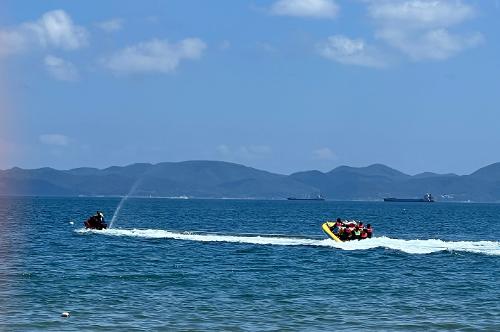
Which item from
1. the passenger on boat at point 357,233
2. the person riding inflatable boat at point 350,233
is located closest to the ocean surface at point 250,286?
the person riding inflatable boat at point 350,233

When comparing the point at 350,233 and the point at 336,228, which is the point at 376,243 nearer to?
the point at 350,233

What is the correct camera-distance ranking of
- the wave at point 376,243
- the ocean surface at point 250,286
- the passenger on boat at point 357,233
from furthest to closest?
the passenger on boat at point 357,233
the wave at point 376,243
the ocean surface at point 250,286

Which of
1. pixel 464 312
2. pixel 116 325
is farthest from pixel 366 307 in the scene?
pixel 116 325

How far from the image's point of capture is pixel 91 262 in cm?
5744

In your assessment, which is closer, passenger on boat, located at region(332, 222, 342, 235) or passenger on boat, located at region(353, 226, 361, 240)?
passenger on boat, located at region(353, 226, 361, 240)

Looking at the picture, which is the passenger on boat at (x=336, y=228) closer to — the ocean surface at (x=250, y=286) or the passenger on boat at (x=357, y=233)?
the passenger on boat at (x=357, y=233)

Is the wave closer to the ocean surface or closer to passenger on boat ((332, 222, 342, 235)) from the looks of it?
the ocean surface

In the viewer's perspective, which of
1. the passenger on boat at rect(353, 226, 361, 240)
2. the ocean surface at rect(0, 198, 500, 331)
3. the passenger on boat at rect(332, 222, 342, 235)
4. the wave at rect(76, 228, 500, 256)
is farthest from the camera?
the passenger on boat at rect(332, 222, 342, 235)

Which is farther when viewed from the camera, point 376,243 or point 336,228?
point 336,228

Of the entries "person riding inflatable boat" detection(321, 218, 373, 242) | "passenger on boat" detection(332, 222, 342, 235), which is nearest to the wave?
"person riding inflatable boat" detection(321, 218, 373, 242)

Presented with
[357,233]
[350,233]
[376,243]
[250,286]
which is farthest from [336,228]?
[250,286]

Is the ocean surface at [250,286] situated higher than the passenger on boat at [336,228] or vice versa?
the passenger on boat at [336,228]

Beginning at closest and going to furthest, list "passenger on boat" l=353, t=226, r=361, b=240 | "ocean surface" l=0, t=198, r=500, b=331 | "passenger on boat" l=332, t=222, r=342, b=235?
"ocean surface" l=0, t=198, r=500, b=331 < "passenger on boat" l=353, t=226, r=361, b=240 < "passenger on boat" l=332, t=222, r=342, b=235

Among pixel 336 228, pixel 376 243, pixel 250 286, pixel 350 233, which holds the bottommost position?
pixel 250 286
